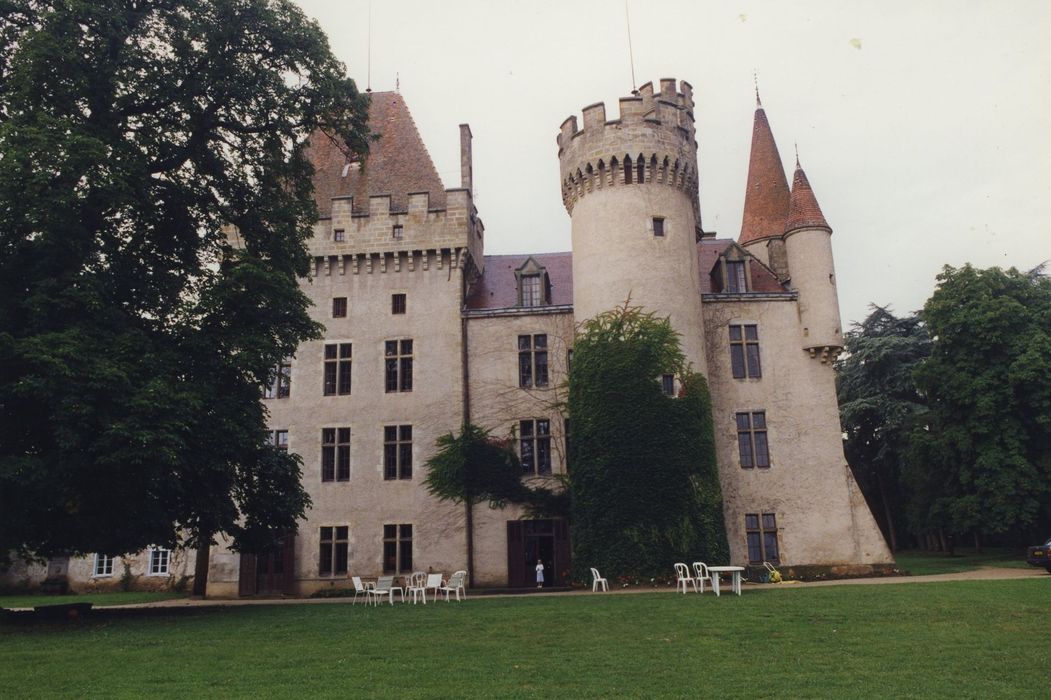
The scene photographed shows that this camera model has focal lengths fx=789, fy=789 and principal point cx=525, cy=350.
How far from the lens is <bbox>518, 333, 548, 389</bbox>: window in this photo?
97.5ft

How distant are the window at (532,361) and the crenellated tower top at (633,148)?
208 inches

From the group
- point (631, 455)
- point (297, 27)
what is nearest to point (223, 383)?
point (297, 27)

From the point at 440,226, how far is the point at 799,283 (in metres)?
13.9

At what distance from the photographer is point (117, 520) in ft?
Result: 56.7

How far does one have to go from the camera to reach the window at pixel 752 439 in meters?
28.6

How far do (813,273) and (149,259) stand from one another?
73.9ft

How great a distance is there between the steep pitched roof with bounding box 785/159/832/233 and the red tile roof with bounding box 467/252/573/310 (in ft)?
29.9

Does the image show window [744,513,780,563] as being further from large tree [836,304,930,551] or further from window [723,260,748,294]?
large tree [836,304,930,551]

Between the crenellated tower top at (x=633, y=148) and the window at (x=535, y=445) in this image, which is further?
the window at (x=535, y=445)

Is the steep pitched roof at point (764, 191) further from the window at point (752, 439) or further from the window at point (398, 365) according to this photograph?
the window at point (398, 365)

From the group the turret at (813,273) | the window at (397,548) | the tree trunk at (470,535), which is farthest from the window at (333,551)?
the turret at (813,273)

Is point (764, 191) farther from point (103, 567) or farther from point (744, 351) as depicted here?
point (103, 567)

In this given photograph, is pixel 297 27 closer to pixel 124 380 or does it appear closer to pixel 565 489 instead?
pixel 124 380

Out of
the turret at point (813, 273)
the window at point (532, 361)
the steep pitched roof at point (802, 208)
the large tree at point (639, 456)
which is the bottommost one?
the large tree at point (639, 456)
